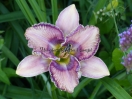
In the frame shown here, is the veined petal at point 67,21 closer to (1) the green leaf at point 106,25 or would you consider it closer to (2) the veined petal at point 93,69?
(2) the veined petal at point 93,69

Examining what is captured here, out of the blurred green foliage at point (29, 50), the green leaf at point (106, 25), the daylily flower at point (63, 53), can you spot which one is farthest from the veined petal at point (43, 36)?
the green leaf at point (106, 25)

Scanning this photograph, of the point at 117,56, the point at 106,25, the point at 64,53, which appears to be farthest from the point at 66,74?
the point at 106,25

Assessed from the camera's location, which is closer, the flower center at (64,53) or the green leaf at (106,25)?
the flower center at (64,53)

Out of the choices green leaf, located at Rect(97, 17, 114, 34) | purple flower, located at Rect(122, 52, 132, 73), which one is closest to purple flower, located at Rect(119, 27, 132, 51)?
purple flower, located at Rect(122, 52, 132, 73)

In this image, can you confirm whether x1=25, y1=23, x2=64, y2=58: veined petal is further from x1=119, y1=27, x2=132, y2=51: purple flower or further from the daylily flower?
x1=119, y1=27, x2=132, y2=51: purple flower

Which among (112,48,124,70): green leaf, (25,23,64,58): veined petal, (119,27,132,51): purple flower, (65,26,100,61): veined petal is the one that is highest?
(25,23,64,58): veined petal

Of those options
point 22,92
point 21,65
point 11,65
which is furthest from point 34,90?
point 21,65

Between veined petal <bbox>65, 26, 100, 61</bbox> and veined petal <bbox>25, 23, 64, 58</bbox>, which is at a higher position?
veined petal <bbox>25, 23, 64, 58</bbox>
